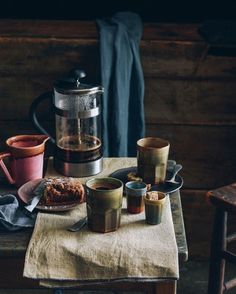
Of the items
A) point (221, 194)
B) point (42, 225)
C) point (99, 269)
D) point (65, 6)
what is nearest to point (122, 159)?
point (221, 194)

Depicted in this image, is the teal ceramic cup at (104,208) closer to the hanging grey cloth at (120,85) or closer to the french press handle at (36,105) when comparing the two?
the french press handle at (36,105)

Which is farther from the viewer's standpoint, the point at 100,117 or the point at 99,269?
the point at 100,117

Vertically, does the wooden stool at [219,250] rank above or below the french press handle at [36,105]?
below

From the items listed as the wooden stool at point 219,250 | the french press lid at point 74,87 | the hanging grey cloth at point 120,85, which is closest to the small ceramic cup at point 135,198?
the french press lid at point 74,87

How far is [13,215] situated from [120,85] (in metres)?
0.87

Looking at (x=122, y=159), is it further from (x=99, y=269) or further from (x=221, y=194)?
(x=99, y=269)

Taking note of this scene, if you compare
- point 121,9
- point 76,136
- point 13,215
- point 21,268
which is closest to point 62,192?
point 13,215

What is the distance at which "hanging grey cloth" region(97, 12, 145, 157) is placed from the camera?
2.27 metres

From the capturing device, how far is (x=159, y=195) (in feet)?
5.20

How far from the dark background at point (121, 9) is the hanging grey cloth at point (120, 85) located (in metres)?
0.47

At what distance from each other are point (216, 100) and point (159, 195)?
95 cm

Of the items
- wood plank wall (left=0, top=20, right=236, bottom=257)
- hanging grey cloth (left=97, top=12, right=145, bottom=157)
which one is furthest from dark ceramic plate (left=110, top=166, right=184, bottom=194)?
wood plank wall (left=0, top=20, right=236, bottom=257)

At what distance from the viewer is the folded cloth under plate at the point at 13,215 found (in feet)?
4.97

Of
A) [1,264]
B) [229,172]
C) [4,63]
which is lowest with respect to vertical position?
[229,172]
